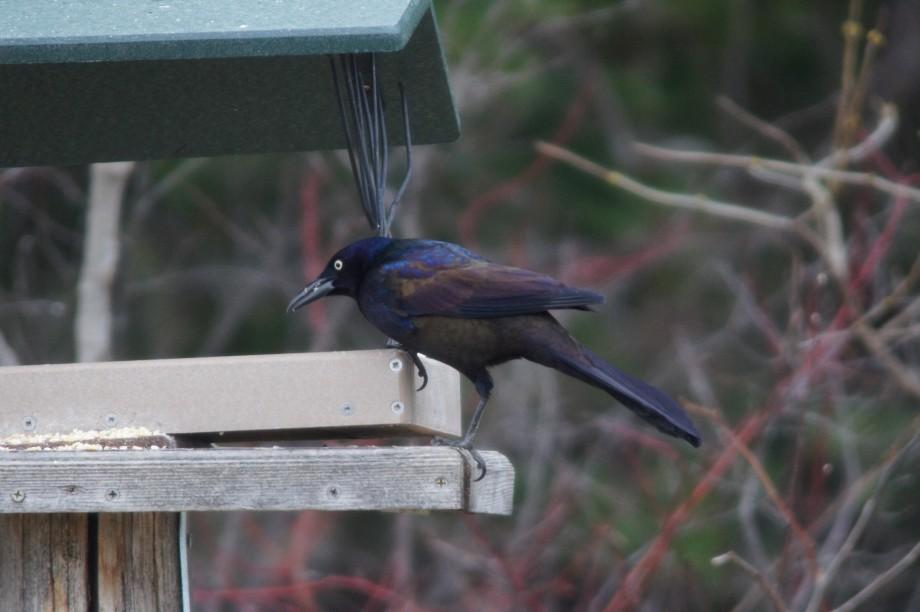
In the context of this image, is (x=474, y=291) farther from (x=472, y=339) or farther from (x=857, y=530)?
(x=857, y=530)

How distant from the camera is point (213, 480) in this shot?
11.4 feet

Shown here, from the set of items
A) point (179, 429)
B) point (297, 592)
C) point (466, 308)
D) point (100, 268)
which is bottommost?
point (297, 592)

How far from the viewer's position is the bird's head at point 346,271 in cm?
463

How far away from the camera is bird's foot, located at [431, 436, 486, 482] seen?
3838 millimetres

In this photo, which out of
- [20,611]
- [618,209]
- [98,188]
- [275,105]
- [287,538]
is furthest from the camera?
[618,209]

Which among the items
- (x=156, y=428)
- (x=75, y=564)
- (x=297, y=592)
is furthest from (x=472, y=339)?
(x=297, y=592)

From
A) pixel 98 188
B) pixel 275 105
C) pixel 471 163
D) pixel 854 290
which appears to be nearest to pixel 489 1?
pixel 471 163

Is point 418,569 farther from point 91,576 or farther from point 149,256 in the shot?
point 91,576

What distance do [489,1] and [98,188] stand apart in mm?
3604

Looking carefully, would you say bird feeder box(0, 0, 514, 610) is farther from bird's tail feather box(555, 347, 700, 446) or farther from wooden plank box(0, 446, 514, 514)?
bird's tail feather box(555, 347, 700, 446)

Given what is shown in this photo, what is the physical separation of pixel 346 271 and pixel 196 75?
0.83 meters

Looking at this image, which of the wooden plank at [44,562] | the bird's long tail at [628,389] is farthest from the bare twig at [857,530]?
the wooden plank at [44,562]

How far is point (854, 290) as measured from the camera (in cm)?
634

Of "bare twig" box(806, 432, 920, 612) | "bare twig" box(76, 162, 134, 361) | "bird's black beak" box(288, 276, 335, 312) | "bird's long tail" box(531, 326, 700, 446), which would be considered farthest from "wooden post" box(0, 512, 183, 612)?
"bare twig" box(76, 162, 134, 361)
